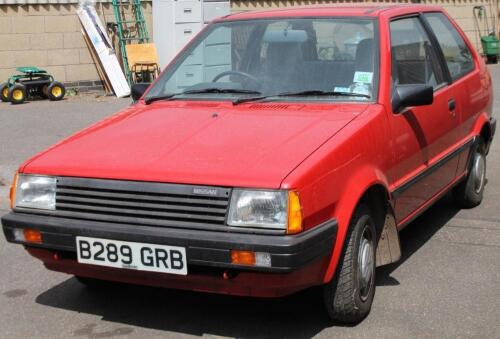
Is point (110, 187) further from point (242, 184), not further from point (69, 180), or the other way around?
point (242, 184)

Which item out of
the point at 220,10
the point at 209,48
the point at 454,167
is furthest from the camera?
the point at 220,10

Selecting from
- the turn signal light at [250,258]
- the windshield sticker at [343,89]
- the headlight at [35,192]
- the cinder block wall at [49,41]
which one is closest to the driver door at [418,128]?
the windshield sticker at [343,89]

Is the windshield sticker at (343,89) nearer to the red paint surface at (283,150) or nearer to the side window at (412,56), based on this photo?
the red paint surface at (283,150)

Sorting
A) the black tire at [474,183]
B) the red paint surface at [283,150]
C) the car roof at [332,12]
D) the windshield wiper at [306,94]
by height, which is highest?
the car roof at [332,12]

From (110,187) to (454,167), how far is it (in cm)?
285

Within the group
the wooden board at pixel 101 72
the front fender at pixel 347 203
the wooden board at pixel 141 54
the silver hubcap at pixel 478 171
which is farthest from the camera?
the wooden board at pixel 101 72

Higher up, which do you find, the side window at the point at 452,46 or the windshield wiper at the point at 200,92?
the side window at the point at 452,46

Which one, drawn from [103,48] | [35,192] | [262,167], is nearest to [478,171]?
[262,167]

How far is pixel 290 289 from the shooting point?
366 cm

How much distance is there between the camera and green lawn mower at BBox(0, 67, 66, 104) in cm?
1362

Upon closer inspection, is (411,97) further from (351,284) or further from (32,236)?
(32,236)

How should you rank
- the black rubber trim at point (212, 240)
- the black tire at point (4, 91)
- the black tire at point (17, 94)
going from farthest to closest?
the black tire at point (4, 91) < the black tire at point (17, 94) < the black rubber trim at point (212, 240)

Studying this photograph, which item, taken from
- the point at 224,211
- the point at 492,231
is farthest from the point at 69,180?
the point at 492,231

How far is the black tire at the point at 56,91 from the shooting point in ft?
46.6
